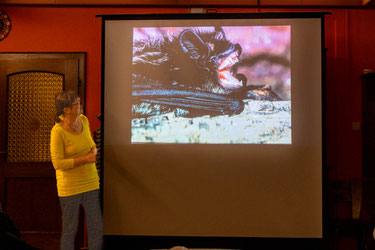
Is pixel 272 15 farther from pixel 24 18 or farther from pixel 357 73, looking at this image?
pixel 24 18

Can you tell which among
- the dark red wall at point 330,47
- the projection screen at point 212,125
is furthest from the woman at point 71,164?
the dark red wall at point 330,47

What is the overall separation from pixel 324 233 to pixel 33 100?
3.10 metres

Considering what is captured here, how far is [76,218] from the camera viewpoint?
8.06ft

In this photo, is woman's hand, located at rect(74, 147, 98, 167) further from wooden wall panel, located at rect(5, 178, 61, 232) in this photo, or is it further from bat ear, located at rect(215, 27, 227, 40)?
bat ear, located at rect(215, 27, 227, 40)

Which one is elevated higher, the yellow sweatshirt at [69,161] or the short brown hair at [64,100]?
the short brown hair at [64,100]

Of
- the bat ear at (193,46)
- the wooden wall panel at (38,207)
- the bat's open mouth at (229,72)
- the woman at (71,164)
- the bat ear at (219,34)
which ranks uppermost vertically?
the bat ear at (219,34)

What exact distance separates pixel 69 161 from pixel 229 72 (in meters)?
1.54

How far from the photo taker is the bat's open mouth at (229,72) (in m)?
2.90

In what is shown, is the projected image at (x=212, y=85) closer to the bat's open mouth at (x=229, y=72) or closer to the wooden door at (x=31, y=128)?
the bat's open mouth at (x=229, y=72)

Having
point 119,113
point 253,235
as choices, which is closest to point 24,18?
point 119,113

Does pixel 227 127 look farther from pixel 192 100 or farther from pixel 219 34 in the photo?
pixel 219 34

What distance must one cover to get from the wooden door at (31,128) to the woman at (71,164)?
93 cm

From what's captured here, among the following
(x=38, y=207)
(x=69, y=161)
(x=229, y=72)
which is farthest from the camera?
(x=38, y=207)

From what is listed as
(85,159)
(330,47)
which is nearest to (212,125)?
(85,159)
